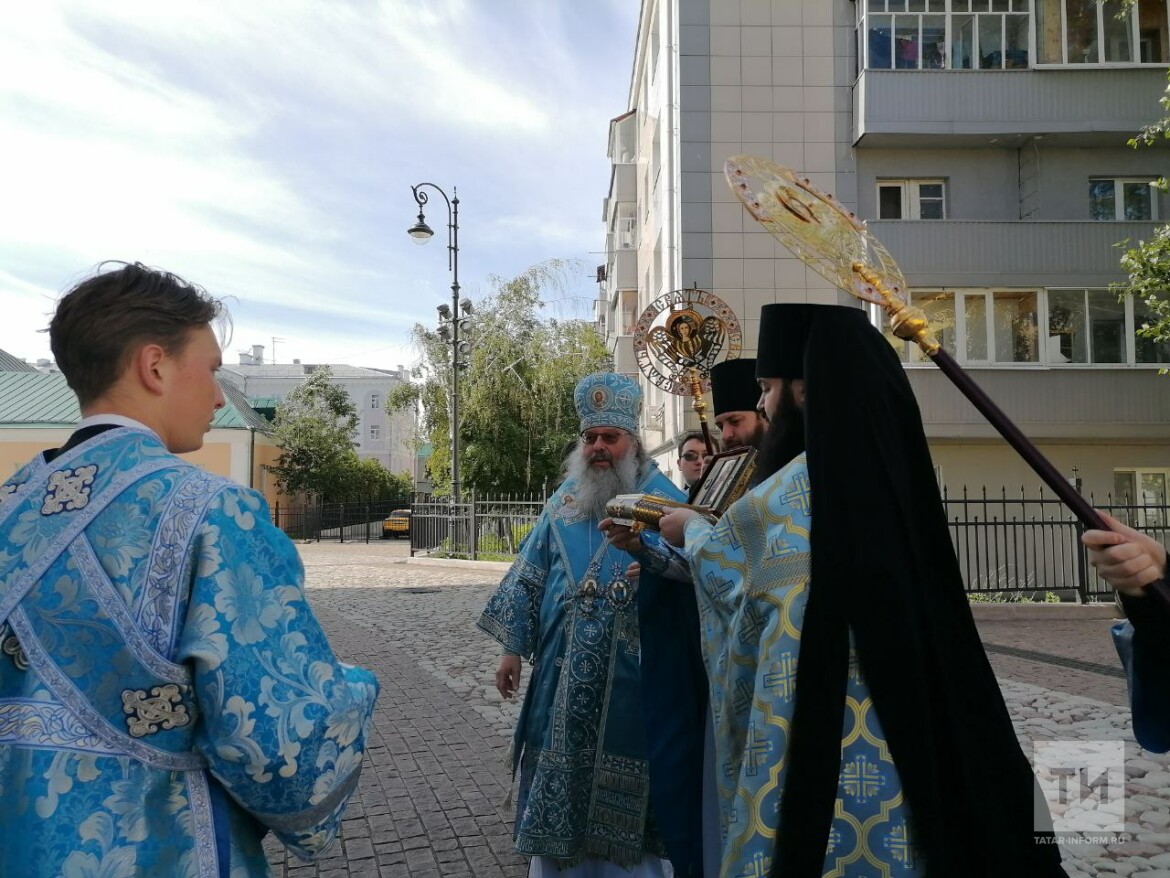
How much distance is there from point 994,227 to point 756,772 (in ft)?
57.3

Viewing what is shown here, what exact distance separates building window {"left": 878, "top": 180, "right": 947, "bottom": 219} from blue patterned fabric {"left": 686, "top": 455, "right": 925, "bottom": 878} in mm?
17077

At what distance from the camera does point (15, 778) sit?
147 cm

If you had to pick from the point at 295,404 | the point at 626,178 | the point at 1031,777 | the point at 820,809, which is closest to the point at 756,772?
the point at 820,809

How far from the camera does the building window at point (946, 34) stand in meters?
16.9

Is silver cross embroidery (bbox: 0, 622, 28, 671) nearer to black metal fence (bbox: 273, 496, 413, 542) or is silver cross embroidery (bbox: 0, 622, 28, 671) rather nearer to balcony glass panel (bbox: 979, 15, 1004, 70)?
balcony glass panel (bbox: 979, 15, 1004, 70)

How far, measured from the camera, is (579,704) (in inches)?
135

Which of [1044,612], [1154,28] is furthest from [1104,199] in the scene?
[1044,612]

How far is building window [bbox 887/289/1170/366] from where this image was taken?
1706 cm

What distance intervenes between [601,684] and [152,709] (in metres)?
2.17

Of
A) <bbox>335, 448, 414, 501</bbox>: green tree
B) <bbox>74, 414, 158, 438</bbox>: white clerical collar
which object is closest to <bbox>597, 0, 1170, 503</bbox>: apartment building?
<bbox>74, 414, 158, 438</bbox>: white clerical collar

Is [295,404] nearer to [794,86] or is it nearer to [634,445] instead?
[794,86]

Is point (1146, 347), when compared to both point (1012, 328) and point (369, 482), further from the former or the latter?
point (369, 482)

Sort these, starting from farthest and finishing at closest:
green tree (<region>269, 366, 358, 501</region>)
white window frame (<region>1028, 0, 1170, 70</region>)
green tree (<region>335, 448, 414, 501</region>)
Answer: green tree (<region>335, 448, 414, 501</region>) < green tree (<region>269, 366, 358, 501</region>) < white window frame (<region>1028, 0, 1170, 70</region>)

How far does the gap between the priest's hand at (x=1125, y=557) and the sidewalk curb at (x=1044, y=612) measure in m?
10.0
